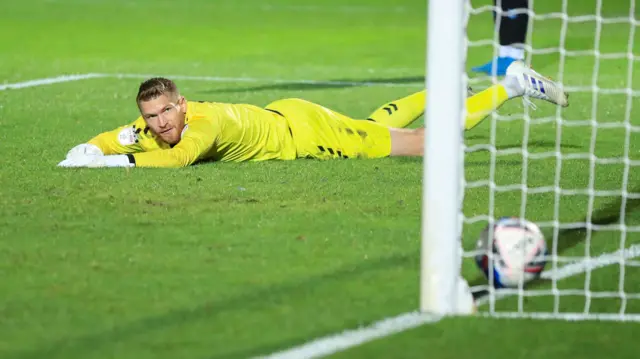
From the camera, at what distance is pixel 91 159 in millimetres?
6559

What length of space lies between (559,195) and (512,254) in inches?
64.7

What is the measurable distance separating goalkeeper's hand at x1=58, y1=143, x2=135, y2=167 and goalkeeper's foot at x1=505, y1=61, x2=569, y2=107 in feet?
6.73

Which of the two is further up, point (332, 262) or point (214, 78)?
point (214, 78)

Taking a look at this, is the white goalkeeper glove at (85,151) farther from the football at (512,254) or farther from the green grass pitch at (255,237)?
the football at (512,254)

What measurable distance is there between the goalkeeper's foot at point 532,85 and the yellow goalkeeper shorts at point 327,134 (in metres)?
0.75

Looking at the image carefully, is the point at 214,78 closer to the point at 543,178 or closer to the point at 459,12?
the point at 543,178

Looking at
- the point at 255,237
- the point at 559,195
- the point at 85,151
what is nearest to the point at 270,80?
the point at 85,151

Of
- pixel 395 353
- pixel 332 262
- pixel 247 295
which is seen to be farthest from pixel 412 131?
pixel 395 353

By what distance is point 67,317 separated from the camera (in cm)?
400

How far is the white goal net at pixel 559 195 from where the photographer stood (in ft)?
13.3

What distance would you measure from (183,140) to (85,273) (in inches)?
80.2

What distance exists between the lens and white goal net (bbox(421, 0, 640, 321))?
13.3 ft

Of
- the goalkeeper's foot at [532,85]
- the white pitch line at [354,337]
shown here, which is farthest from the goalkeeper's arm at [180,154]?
the white pitch line at [354,337]

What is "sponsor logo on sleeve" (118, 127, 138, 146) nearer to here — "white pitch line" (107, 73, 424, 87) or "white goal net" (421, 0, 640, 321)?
"white goal net" (421, 0, 640, 321)
